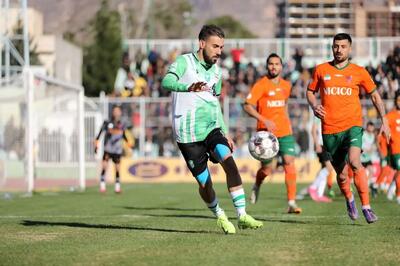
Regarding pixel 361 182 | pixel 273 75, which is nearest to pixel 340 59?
pixel 361 182

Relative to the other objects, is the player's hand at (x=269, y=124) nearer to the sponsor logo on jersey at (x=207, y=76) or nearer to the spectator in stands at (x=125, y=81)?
the sponsor logo on jersey at (x=207, y=76)

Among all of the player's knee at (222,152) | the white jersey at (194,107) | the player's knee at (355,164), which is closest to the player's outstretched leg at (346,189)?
the player's knee at (355,164)

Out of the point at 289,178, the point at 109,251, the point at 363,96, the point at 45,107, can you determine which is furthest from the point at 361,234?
the point at 363,96

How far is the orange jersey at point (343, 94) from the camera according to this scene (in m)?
14.0

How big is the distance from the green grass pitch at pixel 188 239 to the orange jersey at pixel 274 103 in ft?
4.69

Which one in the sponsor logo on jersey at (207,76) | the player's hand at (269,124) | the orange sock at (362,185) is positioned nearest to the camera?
the sponsor logo on jersey at (207,76)

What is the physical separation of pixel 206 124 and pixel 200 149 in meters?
0.30

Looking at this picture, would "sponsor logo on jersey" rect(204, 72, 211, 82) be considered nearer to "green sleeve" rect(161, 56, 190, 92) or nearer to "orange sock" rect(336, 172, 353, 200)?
"green sleeve" rect(161, 56, 190, 92)

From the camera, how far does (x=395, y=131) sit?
20500 millimetres

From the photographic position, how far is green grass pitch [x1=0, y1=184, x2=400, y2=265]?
970cm

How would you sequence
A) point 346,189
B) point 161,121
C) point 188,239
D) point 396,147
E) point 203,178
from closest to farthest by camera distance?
point 188,239
point 203,178
point 346,189
point 396,147
point 161,121

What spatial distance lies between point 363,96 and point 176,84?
28.2 meters

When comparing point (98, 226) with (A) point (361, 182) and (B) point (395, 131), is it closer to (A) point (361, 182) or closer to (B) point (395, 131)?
(A) point (361, 182)

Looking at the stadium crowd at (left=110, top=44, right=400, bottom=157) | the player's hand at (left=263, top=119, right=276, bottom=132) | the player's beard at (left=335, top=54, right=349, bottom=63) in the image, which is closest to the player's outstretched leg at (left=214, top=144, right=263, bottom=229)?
the player's beard at (left=335, top=54, right=349, bottom=63)
